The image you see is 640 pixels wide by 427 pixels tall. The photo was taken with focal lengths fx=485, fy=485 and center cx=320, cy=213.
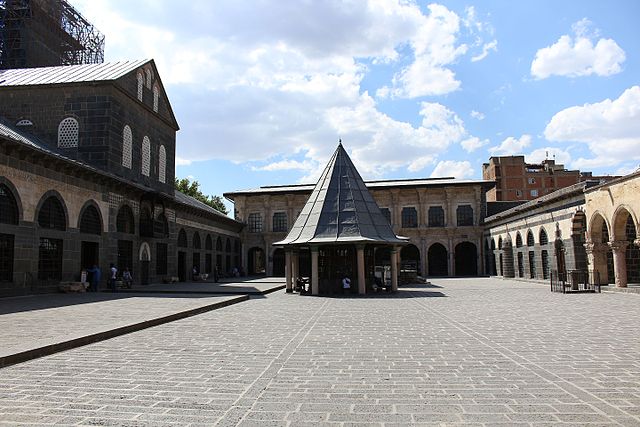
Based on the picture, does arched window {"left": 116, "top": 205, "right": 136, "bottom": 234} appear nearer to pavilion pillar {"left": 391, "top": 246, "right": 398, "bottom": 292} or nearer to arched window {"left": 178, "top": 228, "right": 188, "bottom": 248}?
arched window {"left": 178, "top": 228, "right": 188, "bottom": 248}

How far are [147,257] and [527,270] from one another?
81.9 ft

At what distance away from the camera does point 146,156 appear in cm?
2973

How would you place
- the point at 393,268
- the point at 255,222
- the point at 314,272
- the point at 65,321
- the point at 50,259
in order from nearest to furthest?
the point at 65,321 < the point at 50,259 < the point at 314,272 < the point at 393,268 < the point at 255,222

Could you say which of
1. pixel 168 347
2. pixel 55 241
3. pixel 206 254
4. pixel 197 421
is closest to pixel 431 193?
pixel 206 254

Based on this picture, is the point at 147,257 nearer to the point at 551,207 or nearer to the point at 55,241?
the point at 55,241

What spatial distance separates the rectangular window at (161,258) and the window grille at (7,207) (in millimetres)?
12371

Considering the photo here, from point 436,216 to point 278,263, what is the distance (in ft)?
53.9

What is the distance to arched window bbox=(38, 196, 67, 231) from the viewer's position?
19.3 meters

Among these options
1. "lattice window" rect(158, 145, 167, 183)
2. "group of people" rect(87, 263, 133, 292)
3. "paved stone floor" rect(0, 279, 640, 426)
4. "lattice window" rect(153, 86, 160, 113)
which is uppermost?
"lattice window" rect(153, 86, 160, 113)

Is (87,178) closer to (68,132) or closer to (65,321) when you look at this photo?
(68,132)

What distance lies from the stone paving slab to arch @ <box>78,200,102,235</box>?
236 inches

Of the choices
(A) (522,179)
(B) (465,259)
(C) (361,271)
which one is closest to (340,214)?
(C) (361,271)

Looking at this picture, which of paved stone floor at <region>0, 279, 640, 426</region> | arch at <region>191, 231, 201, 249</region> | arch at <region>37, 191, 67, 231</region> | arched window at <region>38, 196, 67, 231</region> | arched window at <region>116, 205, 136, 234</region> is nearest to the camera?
paved stone floor at <region>0, 279, 640, 426</region>

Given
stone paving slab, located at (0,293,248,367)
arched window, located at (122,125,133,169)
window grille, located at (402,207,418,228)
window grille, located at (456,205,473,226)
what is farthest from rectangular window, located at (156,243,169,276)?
window grille, located at (456,205,473,226)
